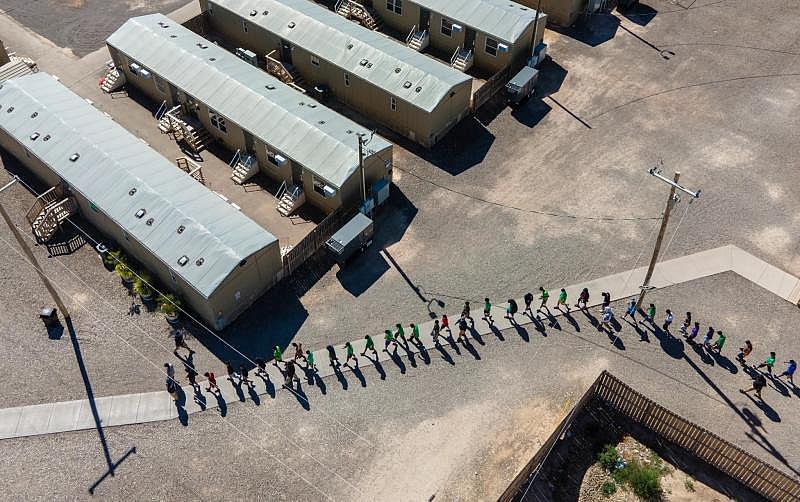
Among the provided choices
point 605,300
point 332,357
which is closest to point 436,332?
point 332,357

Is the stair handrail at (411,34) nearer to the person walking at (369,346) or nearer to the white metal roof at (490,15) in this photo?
the white metal roof at (490,15)

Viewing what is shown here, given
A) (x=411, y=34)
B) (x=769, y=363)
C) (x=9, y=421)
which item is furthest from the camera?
(x=411, y=34)

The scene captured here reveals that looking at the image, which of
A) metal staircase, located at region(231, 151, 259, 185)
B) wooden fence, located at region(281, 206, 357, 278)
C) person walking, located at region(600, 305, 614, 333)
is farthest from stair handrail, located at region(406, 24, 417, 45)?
person walking, located at region(600, 305, 614, 333)

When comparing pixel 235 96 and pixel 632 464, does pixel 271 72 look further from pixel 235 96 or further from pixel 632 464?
pixel 632 464

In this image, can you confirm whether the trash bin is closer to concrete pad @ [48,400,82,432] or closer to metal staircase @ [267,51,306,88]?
concrete pad @ [48,400,82,432]

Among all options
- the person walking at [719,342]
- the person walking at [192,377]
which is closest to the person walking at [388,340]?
the person walking at [192,377]

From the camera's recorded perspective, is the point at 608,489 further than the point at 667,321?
No

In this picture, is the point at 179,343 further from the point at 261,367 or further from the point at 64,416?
the point at 64,416
